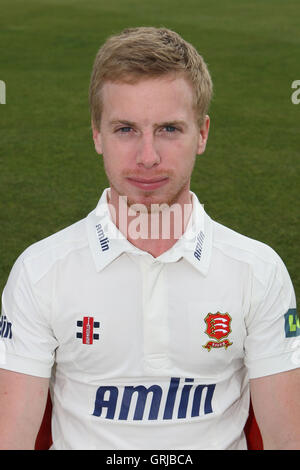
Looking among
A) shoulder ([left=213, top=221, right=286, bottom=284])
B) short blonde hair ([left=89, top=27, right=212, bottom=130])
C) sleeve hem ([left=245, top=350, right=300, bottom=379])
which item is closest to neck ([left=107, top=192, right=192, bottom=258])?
shoulder ([left=213, top=221, right=286, bottom=284])

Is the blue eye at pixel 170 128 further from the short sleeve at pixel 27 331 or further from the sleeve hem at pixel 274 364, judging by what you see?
the sleeve hem at pixel 274 364

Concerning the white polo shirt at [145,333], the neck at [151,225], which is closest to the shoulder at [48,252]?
the white polo shirt at [145,333]

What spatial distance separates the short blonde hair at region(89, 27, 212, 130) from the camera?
1.54 m

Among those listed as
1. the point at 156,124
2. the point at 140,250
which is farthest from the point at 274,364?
the point at 156,124

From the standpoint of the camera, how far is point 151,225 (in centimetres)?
167

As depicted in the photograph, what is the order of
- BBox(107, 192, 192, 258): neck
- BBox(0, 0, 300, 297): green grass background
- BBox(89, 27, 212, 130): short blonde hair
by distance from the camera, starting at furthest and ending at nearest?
BBox(0, 0, 300, 297): green grass background
BBox(107, 192, 192, 258): neck
BBox(89, 27, 212, 130): short blonde hair

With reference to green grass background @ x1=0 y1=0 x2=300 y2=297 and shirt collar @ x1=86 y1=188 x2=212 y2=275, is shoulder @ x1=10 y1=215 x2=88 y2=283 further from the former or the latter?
green grass background @ x1=0 y1=0 x2=300 y2=297

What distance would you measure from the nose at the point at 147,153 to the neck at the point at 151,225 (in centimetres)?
13

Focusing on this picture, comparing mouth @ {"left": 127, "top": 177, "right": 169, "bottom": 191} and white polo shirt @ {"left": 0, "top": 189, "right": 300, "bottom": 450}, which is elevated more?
mouth @ {"left": 127, "top": 177, "right": 169, "bottom": 191}

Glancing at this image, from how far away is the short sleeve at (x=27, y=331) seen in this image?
159cm

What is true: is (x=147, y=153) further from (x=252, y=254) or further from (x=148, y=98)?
(x=252, y=254)

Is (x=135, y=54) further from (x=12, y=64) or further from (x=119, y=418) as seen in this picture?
(x=12, y=64)

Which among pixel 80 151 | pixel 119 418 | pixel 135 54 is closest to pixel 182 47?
pixel 135 54

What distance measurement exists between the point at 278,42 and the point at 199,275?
8783 millimetres
